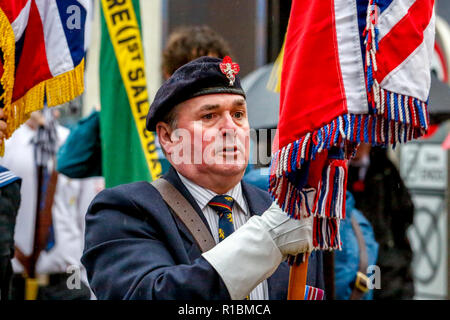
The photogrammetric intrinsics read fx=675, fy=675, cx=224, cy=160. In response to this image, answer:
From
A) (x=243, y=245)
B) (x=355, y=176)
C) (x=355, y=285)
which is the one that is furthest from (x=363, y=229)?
(x=243, y=245)

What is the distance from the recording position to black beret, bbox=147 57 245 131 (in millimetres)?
2064

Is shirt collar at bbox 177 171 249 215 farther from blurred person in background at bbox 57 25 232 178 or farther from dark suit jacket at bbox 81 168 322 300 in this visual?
blurred person in background at bbox 57 25 232 178

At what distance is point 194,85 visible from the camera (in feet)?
6.76

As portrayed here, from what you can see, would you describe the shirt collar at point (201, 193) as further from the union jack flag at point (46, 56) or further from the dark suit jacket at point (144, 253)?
the union jack flag at point (46, 56)

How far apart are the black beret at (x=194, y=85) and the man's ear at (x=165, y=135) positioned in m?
0.05


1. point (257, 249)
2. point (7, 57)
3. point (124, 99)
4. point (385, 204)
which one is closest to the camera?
point (257, 249)

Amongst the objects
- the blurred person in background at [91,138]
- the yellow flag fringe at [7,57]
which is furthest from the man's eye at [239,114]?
the blurred person in background at [91,138]

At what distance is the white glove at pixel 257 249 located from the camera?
1.78m

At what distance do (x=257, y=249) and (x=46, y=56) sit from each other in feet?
3.96

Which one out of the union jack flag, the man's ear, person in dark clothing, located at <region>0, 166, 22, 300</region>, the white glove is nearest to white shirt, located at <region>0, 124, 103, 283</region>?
person in dark clothing, located at <region>0, 166, 22, 300</region>

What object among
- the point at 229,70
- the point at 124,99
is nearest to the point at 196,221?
the point at 229,70

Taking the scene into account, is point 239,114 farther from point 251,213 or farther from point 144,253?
point 144,253

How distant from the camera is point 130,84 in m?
3.21

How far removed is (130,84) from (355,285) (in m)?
1.47
